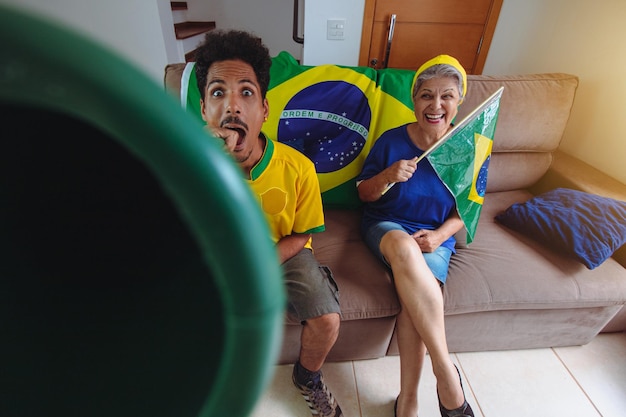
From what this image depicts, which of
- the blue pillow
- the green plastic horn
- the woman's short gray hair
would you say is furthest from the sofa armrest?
the green plastic horn

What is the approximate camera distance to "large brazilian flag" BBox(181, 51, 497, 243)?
1371 millimetres

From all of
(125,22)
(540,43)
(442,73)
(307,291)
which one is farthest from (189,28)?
(307,291)

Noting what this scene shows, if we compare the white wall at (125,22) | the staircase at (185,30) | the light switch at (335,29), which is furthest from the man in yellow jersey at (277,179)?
the staircase at (185,30)

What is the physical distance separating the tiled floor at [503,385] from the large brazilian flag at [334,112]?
0.54 m

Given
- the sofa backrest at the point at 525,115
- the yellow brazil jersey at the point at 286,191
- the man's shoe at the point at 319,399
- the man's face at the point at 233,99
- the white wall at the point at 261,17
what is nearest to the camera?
the man's face at the point at 233,99

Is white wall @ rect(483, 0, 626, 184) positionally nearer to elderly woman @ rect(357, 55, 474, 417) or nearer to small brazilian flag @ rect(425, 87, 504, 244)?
small brazilian flag @ rect(425, 87, 504, 244)

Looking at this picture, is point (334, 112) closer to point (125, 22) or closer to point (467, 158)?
point (467, 158)

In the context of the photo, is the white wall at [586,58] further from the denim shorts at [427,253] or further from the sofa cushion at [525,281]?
the denim shorts at [427,253]

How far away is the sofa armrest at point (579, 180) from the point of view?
1.43 m

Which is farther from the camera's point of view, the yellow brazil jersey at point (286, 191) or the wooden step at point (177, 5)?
the wooden step at point (177, 5)

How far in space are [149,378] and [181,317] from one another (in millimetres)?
55

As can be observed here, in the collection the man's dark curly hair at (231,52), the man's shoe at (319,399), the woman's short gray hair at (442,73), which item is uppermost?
the man's dark curly hair at (231,52)

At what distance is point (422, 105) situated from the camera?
A: 1.19m

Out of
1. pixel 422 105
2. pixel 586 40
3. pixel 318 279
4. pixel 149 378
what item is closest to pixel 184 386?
pixel 149 378
